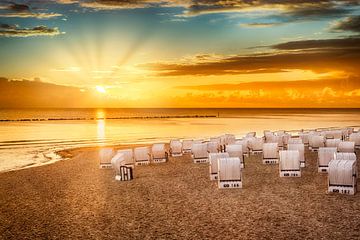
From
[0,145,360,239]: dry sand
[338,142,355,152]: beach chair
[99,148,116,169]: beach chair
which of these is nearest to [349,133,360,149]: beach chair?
[338,142,355,152]: beach chair

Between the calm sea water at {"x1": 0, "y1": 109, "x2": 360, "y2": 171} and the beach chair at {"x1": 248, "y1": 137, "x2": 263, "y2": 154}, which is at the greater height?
the beach chair at {"x1": 248, "y1": 137, "x2": 263, "y2": 154}

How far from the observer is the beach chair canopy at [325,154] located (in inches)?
892

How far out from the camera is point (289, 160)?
21.9 meters

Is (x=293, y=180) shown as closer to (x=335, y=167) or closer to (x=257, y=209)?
(x=335, y=167)

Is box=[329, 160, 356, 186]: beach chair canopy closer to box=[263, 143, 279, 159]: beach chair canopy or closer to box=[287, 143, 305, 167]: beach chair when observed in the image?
box=[287, 143, 305, 167]: beach chair

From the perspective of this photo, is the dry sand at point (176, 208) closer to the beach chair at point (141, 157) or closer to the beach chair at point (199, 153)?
the beach chair at point (199, 153)

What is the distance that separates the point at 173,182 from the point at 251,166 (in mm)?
6643

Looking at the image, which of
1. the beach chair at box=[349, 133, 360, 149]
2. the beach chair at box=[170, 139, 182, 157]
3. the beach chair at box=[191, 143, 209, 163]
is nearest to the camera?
the beach chair at box=[191, 143, 209, 163]

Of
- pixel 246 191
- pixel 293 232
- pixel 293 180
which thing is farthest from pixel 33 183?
pixel 293 232

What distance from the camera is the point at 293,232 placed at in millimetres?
12766

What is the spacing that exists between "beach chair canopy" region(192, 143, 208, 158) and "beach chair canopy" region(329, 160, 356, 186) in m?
11.9

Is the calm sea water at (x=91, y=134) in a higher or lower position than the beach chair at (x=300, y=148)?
lower

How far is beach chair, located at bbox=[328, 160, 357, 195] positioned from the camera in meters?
17.4

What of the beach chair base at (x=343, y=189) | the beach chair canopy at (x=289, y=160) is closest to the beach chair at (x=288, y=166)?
the beach chair canopy at (x=289, y=160)
